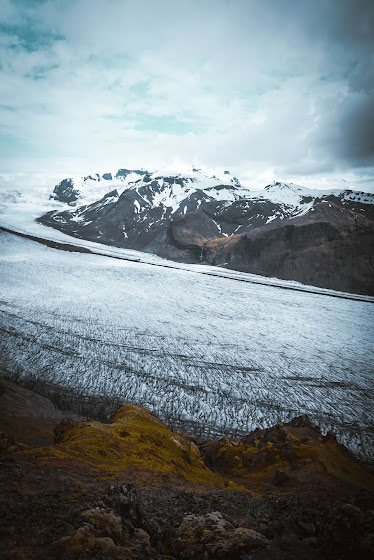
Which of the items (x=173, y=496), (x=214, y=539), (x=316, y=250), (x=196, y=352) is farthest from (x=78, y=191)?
(x=214, y=539)

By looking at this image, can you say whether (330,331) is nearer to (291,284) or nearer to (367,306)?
(367,306)

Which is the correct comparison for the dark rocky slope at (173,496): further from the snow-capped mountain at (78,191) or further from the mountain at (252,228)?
the snow-capped mountain at (78,191)

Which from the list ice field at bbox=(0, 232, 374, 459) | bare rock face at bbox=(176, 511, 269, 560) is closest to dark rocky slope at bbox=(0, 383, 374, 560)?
bare rock face at bbox=(176, 511, 269, 560)

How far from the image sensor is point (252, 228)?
63750 mm

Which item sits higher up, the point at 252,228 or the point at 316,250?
the point at 252,228

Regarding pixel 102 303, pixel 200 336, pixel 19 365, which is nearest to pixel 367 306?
pixel 200 336

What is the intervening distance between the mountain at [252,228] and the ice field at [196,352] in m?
17.4

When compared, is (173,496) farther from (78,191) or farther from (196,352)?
(78,191)

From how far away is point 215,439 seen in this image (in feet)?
31.5

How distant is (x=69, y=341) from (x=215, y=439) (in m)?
8.71

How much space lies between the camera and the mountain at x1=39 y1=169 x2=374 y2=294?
4297 cm

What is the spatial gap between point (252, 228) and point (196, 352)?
52548mm

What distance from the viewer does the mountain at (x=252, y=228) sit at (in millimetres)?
42969

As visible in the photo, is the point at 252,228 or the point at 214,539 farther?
the point at 252,228
